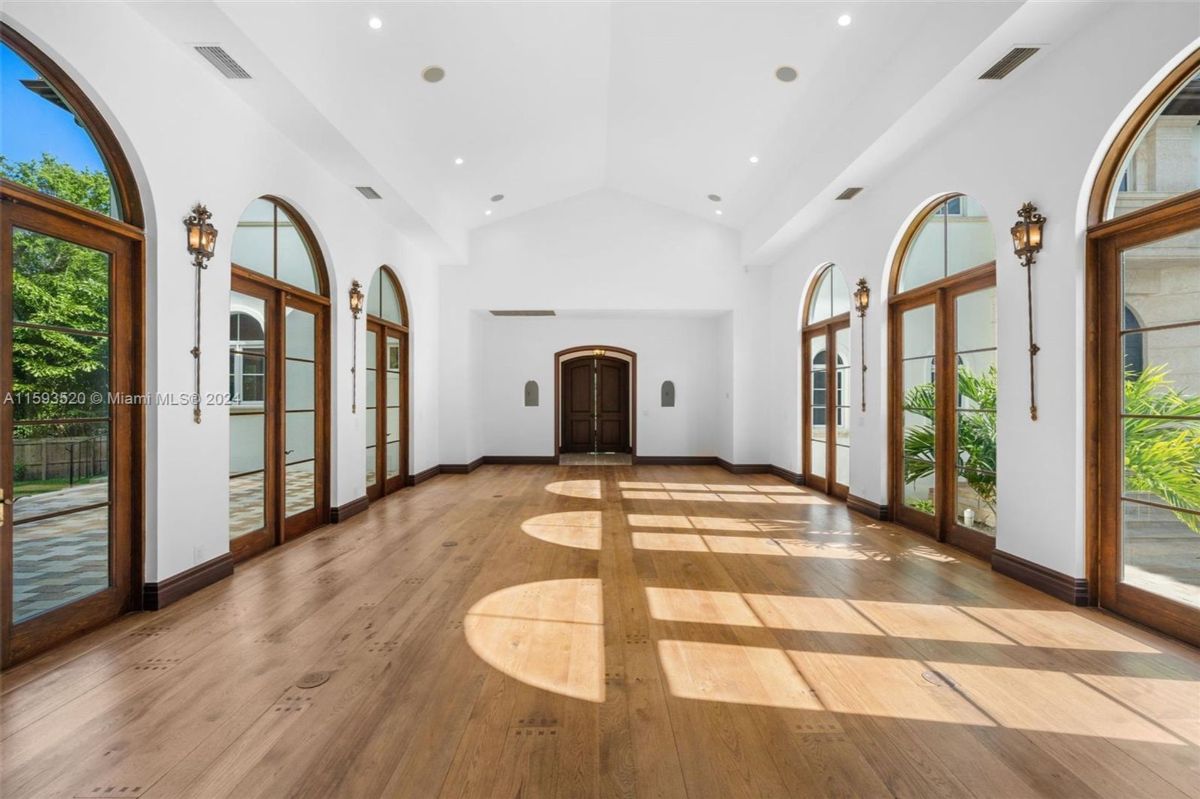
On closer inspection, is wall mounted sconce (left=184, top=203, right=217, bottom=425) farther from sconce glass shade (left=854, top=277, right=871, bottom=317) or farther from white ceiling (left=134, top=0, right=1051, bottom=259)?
sconce glass shade (left=854, top=277, right=871, bottom=317)

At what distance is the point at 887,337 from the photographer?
6.21 meters

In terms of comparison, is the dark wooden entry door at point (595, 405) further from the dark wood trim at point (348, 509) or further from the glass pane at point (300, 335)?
the glass pane at point (300, 335)

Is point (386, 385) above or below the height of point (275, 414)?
above

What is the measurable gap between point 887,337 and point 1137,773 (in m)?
4.69

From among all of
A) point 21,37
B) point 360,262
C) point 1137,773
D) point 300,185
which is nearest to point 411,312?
point 360,262

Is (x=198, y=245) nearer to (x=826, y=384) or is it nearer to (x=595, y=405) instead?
(x=826, y=384)

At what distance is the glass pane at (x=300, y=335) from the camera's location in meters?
5.48

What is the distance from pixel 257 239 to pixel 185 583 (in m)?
2.70

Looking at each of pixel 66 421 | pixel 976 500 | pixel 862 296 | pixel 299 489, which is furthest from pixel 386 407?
pixel 976 500

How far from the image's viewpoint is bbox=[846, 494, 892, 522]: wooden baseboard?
623 centimetres

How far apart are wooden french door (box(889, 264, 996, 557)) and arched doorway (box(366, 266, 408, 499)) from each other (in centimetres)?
581

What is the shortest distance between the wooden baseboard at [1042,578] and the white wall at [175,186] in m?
5.46

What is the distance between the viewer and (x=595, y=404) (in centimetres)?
1273

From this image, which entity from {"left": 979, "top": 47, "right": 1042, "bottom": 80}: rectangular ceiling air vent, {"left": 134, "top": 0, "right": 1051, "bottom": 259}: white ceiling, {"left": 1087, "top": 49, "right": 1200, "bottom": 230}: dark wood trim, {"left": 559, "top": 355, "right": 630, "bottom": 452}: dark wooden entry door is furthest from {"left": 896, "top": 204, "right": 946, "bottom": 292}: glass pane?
{"left": 559, "top": 355, "right": 630, "bottom": 452}: dark wooden entry door
